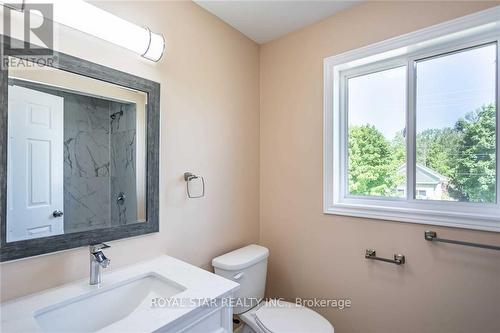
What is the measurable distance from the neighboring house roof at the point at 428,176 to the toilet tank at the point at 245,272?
1065 mm

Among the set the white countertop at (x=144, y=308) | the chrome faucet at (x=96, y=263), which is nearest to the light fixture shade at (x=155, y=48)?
the chrome faucet at (x=96, y=263)

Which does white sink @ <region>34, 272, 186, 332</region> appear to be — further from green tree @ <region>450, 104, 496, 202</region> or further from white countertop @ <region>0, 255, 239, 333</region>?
green tree @ <region>450, 104, 496, 202</region>

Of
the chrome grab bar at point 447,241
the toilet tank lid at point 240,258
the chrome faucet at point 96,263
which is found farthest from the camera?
the toilet tank lid at point 240,258

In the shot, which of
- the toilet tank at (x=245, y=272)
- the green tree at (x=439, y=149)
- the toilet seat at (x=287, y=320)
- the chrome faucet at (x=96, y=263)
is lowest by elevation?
the toilet seat at (x=287, y=320)

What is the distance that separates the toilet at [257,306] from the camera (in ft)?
4.41

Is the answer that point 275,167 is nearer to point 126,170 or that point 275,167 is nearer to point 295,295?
point 295,295

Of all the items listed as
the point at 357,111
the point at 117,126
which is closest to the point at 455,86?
the point at 357,111

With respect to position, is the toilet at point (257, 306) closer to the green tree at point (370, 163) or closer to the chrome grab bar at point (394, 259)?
the chrome grab bar at point (394, 259)

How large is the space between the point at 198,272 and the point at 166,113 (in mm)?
843

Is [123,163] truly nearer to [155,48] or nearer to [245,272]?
[155,48]

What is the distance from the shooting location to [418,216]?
1.32 metres

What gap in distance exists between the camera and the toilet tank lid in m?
1.46

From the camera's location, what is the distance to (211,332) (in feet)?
3.14
